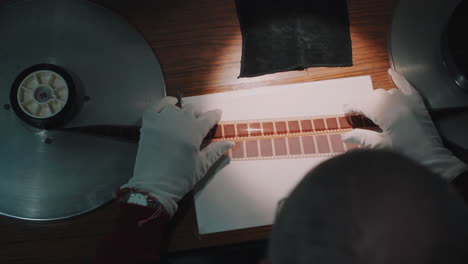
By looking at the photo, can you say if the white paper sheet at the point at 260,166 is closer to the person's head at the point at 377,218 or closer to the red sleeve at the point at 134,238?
the red sleeve at the point at 134,238

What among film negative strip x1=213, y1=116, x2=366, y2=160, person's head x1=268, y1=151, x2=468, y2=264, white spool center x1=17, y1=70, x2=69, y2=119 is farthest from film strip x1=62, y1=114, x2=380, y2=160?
person's head x1=268, y1=151, x2=468, y2=264

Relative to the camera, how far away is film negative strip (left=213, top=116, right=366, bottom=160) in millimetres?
770

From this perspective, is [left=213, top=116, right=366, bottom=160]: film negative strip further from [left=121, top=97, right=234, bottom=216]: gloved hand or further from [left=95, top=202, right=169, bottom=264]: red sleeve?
[left=95, top=202, right=169, bottom=264]: red sleeve

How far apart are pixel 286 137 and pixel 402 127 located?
0.90 feet

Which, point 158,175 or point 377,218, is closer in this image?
point 377,218

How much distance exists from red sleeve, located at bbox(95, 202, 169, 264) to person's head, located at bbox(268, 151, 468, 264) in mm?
412

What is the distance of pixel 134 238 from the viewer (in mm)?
654

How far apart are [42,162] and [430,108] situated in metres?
0.94

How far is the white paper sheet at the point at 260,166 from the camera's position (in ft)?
2.38


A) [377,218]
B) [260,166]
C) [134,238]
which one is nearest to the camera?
[377,218]

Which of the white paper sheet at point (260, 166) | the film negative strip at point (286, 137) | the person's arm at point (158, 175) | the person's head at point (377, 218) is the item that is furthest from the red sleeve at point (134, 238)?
the person's head at point (377, 218)

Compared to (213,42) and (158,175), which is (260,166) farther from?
(213,42)

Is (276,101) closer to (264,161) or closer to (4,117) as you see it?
(264,161)

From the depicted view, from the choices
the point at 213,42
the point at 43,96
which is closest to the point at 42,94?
the point at 43,96
